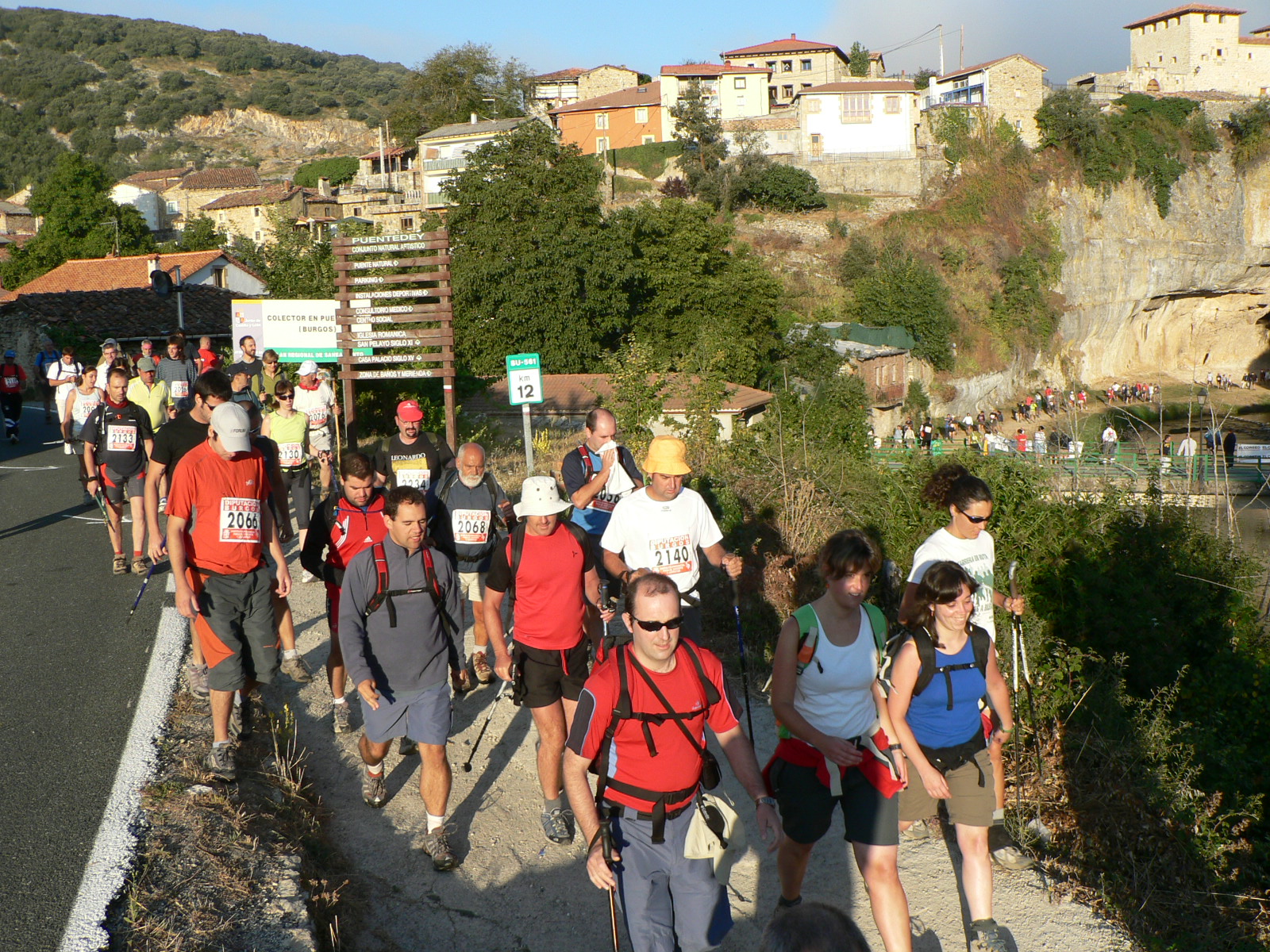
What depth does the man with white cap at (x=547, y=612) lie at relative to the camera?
15.5 feet

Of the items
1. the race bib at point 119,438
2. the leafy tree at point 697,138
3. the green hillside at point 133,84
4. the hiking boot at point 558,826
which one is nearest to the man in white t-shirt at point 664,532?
the hiking boot at point 558,826

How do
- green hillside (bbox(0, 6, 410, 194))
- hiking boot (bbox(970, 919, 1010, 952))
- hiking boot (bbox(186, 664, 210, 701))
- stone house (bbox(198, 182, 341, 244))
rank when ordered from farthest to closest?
green hillside (bbox(0, 6, 410, 194)) < stone house (bbox(198, 182, 341, 244)) < hiking boot (bbox(186, 664, 210, 701)) < hiking boot (bbox(970, 919, 1010, 952))

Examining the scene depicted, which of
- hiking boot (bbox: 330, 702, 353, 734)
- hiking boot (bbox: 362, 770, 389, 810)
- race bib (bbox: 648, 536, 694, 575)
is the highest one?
race bib (bbox: 648, 536, 694, 575)

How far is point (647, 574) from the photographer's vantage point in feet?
10.7

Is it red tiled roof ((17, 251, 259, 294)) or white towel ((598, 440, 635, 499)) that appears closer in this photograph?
white towel ((598, 440, 635, 499))

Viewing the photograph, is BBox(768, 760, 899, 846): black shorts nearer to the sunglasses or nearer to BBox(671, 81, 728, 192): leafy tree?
the sunglasses

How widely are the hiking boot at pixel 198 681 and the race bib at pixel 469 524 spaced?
1641 mm

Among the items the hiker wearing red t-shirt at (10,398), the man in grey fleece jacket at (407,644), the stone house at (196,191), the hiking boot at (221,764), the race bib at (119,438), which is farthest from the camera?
the stone house at (196,191)

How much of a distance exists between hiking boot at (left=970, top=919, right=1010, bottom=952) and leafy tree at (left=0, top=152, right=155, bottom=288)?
179 ft

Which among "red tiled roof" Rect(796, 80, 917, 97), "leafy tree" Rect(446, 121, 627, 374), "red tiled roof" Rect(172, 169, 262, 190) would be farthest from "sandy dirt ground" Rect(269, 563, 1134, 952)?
"red tiled roof" Rect(172, 169, 262, 190)

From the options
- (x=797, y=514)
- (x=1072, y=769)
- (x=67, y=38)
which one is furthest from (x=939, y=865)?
(x=67, y=38)

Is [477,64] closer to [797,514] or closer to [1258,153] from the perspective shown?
[1258,153]

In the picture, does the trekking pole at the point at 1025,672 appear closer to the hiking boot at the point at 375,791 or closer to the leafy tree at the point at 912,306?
the hiking boot at the point at 375,791

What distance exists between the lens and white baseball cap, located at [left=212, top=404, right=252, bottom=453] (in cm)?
477
